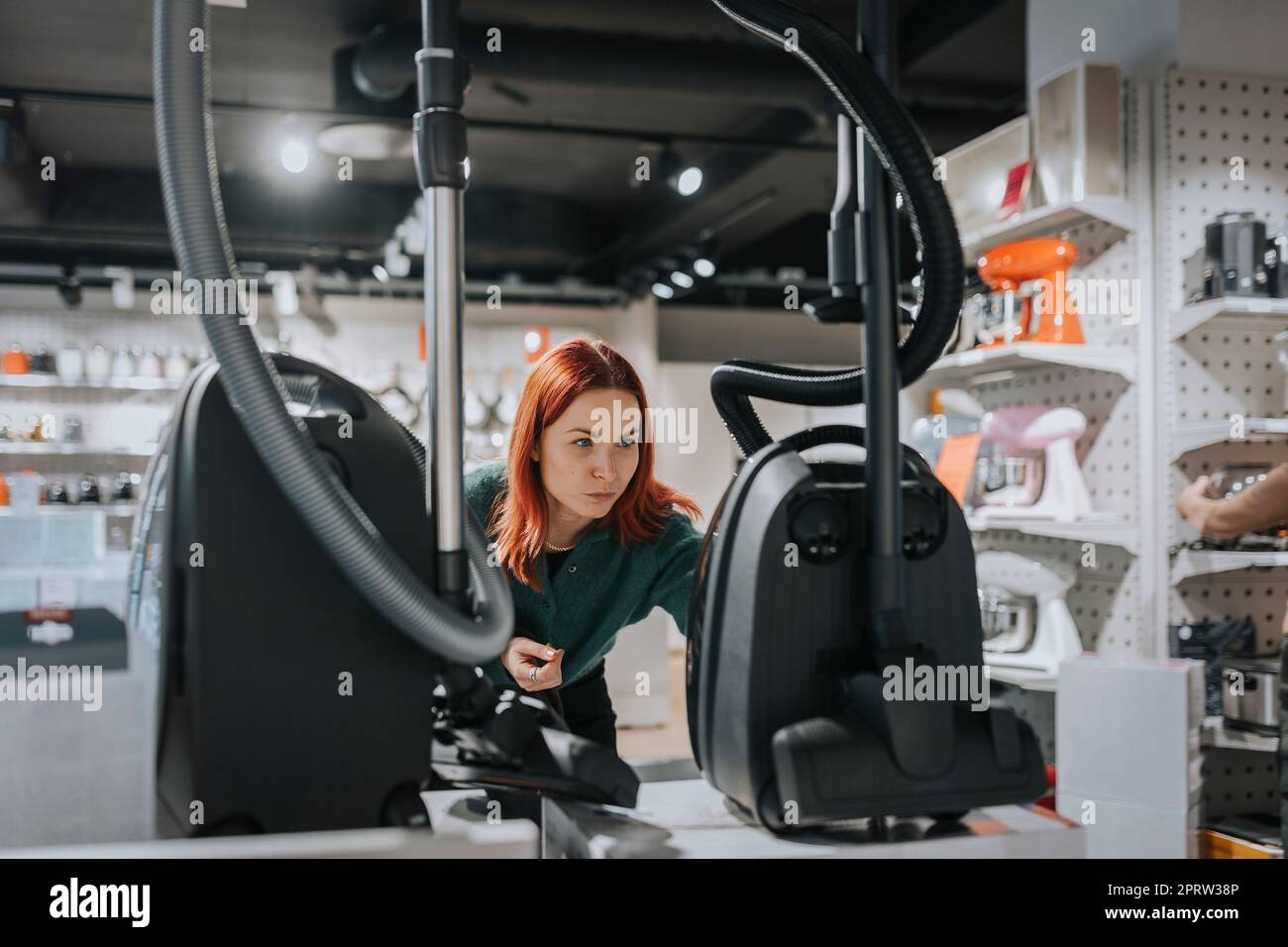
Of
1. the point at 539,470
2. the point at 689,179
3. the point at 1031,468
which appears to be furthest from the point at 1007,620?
the point at 689,179

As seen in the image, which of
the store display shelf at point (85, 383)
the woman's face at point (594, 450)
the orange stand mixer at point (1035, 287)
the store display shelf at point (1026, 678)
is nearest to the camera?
the woman's face at point (594, 450)

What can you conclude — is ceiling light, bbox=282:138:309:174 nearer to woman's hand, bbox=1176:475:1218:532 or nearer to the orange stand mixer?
the orange stand mixer

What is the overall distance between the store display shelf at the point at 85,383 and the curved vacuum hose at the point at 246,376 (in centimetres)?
760

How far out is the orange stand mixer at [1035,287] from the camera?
3.25m

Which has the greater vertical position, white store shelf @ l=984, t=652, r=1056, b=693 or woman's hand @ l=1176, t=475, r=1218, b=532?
woman's hand @ l=1176, t=475, r=1218, b=532

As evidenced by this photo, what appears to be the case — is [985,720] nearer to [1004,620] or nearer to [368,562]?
[368,562]

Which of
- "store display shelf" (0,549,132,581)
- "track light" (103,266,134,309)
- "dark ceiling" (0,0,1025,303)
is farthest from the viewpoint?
"track light" (103,266,134,309)

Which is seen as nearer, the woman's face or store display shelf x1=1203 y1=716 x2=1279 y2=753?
the woman's face

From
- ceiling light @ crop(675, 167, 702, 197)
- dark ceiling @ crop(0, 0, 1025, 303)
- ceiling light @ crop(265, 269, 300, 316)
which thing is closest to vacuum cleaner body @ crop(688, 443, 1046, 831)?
dark ceiling @ crop(0, 0, 1025, 303)

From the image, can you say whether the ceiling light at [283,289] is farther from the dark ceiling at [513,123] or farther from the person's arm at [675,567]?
the person's arm at [675,567]

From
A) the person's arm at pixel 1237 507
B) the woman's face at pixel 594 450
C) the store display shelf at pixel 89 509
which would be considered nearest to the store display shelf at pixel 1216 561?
the person's arm at pixel 1237 507

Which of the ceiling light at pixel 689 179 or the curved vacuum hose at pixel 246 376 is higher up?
the ceiling light at pixel 689 179

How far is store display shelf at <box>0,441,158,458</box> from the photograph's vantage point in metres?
7.73

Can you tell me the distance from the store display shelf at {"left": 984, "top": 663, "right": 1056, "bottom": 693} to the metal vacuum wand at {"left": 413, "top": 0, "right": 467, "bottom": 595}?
244 centimetres
